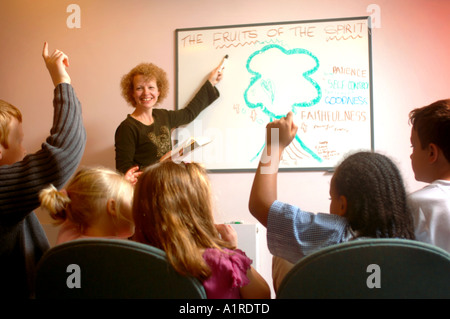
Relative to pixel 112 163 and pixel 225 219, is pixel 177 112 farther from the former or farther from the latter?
pixel 225 219

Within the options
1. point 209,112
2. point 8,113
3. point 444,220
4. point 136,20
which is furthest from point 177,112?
point 444,220

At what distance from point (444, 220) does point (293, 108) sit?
5.85 ft

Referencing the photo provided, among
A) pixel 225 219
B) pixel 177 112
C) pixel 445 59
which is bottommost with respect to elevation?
pixel 225 219

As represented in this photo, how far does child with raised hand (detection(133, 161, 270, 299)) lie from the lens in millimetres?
905

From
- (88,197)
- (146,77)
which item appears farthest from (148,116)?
(88,197)

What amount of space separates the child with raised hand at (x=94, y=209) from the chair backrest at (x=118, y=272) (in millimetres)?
458

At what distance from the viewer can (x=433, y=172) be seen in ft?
4.06

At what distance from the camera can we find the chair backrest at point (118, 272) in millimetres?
Answer: 767

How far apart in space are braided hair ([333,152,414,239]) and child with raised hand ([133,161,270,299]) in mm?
295

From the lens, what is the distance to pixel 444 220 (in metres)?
1.05

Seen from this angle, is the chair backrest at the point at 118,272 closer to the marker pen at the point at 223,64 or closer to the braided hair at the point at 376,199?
the braided hair at the point at 376,199

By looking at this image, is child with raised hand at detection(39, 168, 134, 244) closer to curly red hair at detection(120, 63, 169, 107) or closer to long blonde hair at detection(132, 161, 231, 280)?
long blonde hair at detection(132, 161, 231, 280)

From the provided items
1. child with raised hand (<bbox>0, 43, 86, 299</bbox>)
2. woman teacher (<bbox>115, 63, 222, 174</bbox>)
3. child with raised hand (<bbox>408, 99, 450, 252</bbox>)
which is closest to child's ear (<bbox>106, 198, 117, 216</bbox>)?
child with raised hand (<bbox>0, 43, 86, 299</bbox>)
